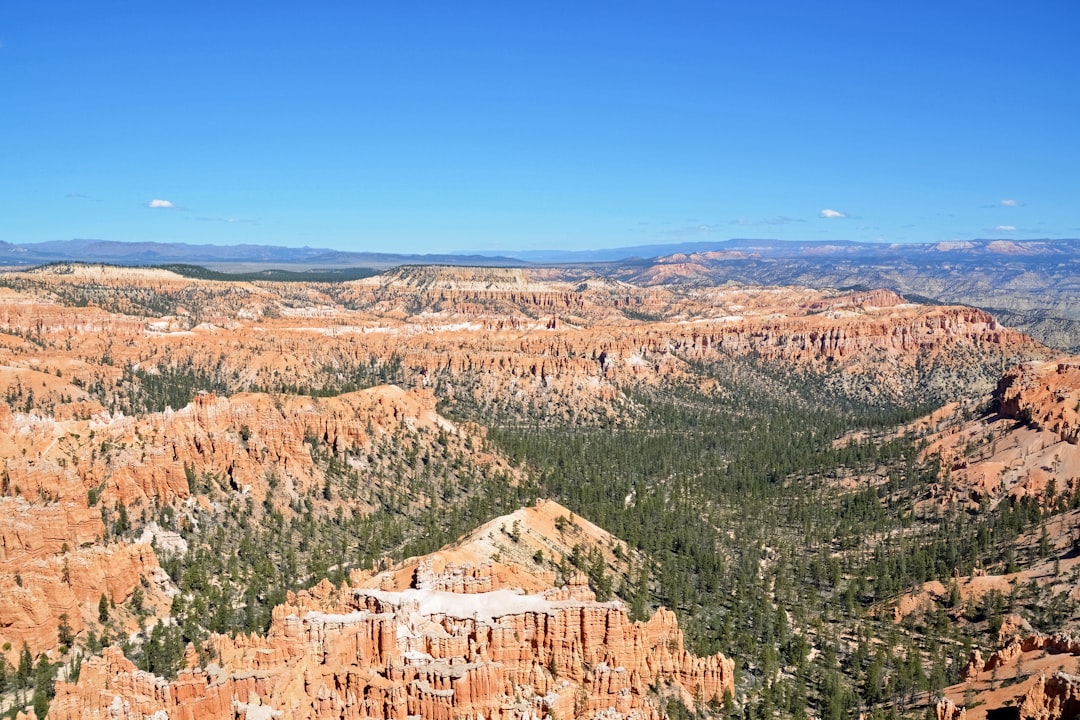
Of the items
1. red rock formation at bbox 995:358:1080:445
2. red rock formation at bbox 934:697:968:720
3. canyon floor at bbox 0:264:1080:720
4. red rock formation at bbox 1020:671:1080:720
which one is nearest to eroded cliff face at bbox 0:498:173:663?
canyon floor at bbox 0:264:1080:720

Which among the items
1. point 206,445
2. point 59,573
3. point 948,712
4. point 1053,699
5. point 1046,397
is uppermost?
point 1046,397

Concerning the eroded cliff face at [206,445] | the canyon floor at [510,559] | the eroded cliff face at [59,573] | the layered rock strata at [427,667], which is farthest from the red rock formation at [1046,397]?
the eroded cliff face at [59,573]

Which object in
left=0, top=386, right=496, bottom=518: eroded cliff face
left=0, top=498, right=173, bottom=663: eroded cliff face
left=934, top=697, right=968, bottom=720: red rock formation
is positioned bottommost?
left=934, top=697, right=968, bottom=720: red rock formation

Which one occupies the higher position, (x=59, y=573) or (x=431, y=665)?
(x=431, y=665)

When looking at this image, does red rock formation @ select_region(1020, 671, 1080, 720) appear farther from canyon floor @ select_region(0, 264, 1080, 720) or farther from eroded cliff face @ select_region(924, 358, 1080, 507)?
eroded cliff face @ select_region(924, 358, 1080, 507)

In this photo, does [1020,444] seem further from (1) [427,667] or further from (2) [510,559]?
(1) [427,667]

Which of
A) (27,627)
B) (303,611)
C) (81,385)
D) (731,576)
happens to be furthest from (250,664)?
(81,385)

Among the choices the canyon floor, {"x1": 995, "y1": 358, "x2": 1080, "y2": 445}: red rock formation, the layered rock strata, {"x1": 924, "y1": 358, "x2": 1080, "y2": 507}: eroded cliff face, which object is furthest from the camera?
{"x1": 995, "y1": 358, "x2": 1080, "y2": 445}: red rock formation

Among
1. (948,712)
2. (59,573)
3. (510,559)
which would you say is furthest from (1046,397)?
(59,573)

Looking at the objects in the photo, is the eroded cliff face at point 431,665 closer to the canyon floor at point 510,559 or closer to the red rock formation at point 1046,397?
the canyon floor at point 510,559
